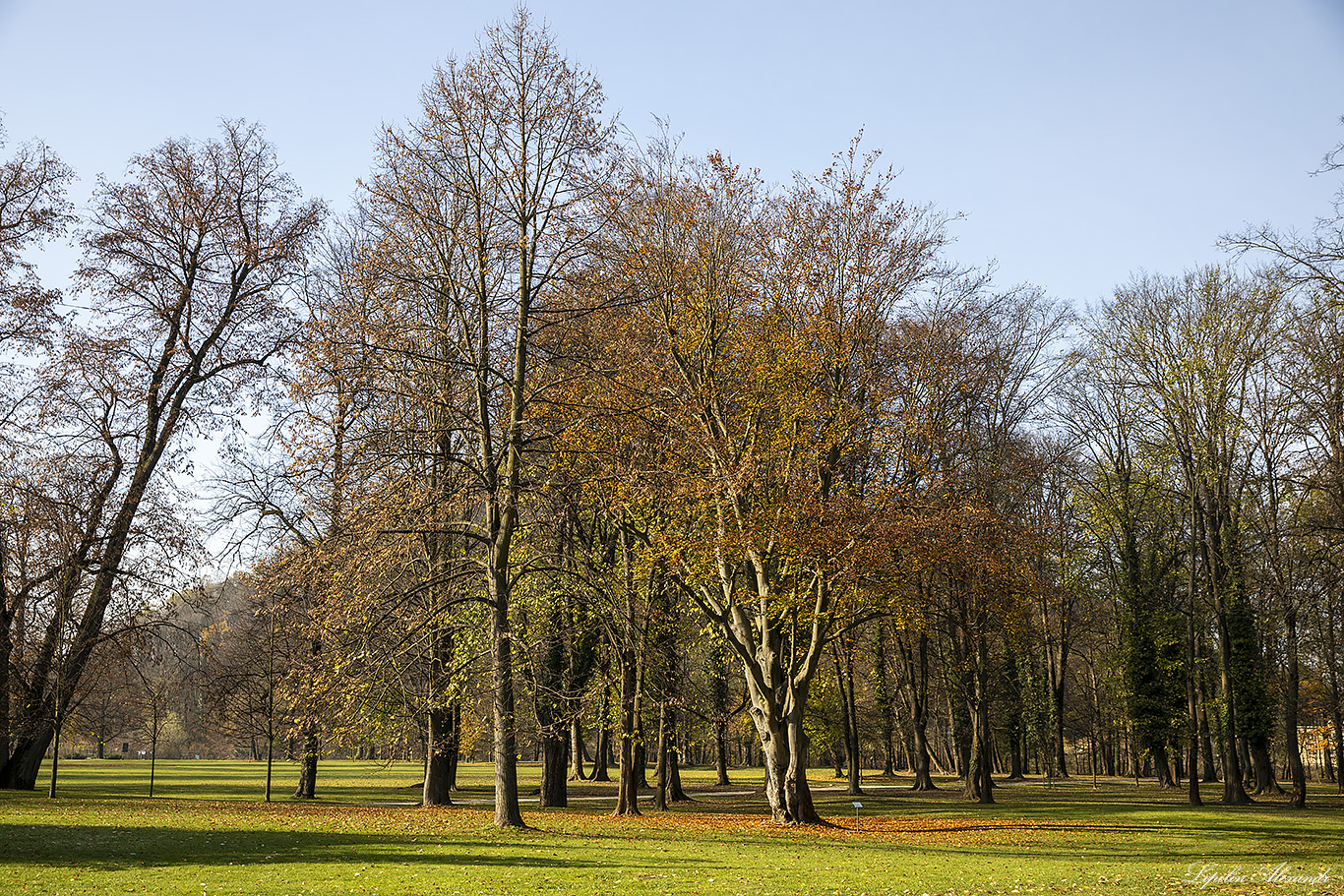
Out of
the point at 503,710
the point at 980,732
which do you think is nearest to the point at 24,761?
the point at 503,710

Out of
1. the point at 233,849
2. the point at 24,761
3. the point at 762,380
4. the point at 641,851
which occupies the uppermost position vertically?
the point at 762,380

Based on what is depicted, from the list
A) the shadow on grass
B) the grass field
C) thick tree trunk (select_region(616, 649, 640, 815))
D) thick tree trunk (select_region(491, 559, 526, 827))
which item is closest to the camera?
the grass field

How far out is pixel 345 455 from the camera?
18797mm

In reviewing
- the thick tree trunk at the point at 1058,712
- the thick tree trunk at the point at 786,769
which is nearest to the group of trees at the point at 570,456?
the thick tree trunk at the point at 786,769

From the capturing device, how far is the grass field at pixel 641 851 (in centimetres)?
1129

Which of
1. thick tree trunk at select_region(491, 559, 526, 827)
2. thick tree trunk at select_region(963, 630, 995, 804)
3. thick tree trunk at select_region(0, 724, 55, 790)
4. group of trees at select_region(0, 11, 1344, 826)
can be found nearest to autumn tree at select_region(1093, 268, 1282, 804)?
group of trees at select_region(0, 11, 1344, 826)

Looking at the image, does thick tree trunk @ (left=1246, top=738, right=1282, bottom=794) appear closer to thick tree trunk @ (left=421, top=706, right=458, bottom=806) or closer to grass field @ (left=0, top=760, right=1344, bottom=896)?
grass field @ (left=0, top=760, right=1344, bottom=896)

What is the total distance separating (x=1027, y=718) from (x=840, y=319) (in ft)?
112

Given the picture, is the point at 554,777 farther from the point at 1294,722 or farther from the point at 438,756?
the point at 1294,722

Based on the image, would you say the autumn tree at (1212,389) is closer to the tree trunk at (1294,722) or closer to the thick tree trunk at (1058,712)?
the tree trunk at (1294,722)

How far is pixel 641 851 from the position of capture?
15.3 metres

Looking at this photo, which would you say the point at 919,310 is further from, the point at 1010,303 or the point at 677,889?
the point at 677,889

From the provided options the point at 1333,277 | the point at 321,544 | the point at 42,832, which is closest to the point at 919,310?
the point at 1333,277

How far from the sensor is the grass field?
444 inches
